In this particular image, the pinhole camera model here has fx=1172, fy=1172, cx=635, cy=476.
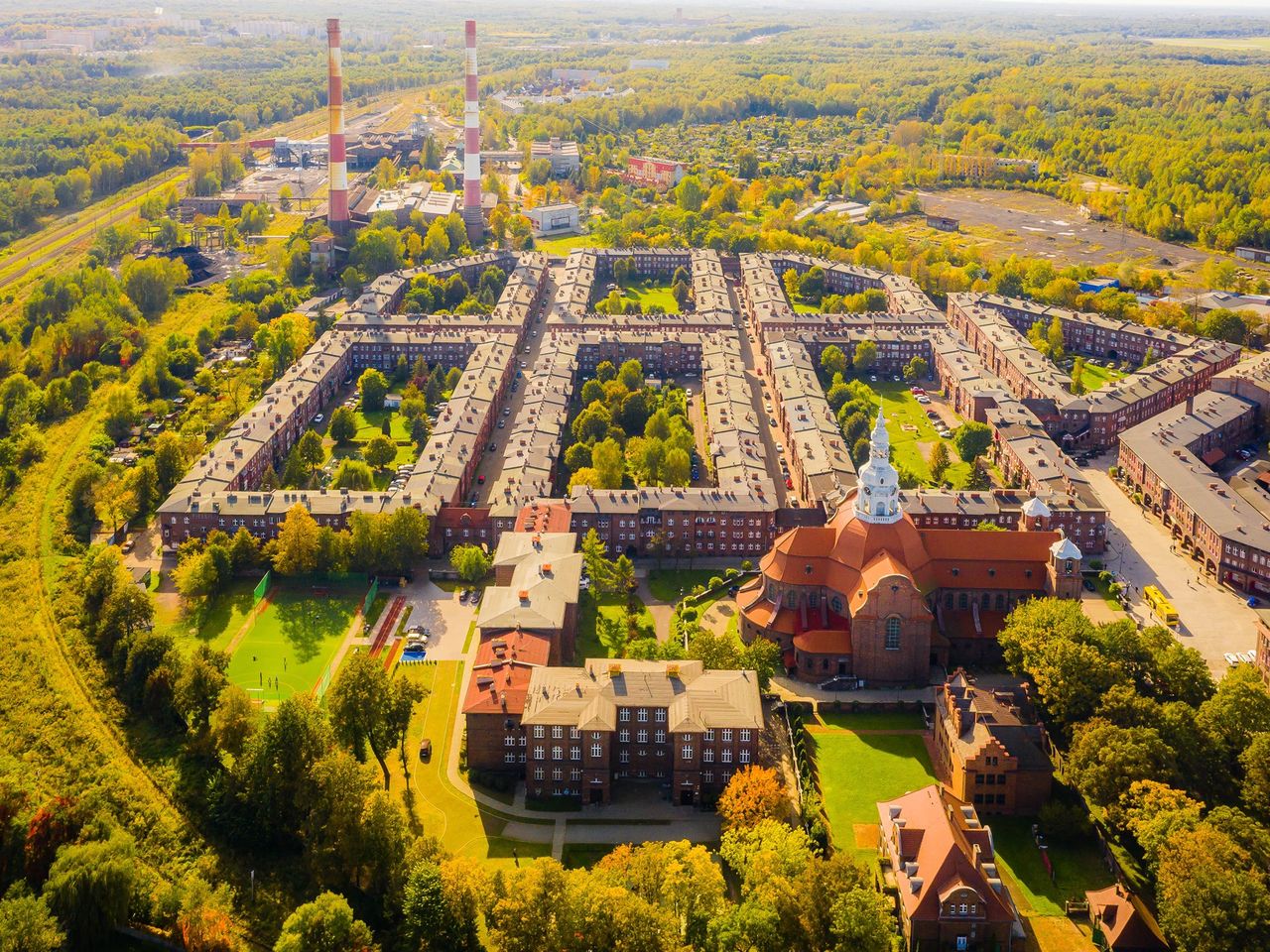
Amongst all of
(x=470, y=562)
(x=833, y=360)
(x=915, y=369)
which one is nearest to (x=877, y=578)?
(x=470, y=562)

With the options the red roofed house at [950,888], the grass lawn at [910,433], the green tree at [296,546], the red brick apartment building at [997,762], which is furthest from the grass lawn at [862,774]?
the grass lawn at [910,433]

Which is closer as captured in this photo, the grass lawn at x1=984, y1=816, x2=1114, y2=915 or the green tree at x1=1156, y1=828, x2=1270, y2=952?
the green tree at x1=1156, y1=828, x2=1270, y2=952

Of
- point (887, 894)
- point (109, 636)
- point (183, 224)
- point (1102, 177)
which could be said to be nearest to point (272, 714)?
point (109, 636)

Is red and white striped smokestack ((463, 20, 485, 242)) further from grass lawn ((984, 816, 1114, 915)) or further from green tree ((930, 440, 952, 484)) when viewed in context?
grass lawn ((984, 816, 1114, 915))

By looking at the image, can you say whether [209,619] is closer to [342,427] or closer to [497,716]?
[497,716]

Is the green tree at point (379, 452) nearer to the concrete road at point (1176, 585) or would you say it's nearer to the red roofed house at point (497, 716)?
the red roofed house at point (497, 716)

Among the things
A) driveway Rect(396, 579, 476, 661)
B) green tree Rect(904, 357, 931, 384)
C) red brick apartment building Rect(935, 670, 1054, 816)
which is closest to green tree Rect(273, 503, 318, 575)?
driveway Rect(396, 579, 476, 661)
